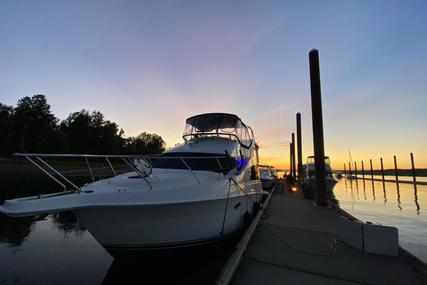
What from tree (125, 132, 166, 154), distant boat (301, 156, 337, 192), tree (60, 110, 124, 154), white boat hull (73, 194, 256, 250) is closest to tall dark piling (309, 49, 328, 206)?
distant boat (301, 156, 337, 192)

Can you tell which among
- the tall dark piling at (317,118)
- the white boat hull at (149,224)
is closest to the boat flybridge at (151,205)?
the white boat hull at (149,224)

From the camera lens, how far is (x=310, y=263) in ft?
17.5

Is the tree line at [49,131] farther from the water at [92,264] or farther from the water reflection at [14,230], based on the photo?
the water at [92,264]

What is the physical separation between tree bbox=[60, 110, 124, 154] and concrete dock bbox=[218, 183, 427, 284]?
7055 centimetres

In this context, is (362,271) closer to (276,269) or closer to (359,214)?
(276,269)

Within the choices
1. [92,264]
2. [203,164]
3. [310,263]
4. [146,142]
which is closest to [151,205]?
[92,264]

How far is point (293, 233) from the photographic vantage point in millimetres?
7637

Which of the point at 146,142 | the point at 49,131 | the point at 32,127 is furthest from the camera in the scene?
the point at 146,142

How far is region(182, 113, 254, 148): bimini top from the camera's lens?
992cm

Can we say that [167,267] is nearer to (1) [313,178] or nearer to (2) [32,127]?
(1) [313,178]

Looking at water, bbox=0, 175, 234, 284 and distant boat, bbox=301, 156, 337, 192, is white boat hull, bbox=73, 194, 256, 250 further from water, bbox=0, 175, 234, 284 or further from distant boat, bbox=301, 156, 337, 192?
distant boat, bbox=301, 156, 337, 192

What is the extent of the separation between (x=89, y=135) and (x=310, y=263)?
2992 inches

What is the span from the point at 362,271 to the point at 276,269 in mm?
1480

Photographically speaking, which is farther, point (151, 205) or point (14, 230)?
point (14, 230)
